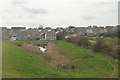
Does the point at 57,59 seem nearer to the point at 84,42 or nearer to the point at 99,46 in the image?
the point at 99,46

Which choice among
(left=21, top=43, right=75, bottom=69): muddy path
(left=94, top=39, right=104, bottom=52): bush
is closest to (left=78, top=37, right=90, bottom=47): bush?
(left=94, top=39, right=104, bottom=52): bush

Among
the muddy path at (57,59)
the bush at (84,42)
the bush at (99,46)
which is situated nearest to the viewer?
the muddy path at (57,59)

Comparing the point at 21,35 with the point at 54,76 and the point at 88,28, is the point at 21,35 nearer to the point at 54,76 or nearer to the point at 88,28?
the point at 88,28

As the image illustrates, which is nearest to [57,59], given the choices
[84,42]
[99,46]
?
[99,46]

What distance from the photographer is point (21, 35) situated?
433 ft

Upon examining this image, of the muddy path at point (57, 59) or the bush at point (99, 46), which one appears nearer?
the muddy path at point (57, 59)

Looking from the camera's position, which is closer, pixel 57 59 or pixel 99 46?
pixel 57 59

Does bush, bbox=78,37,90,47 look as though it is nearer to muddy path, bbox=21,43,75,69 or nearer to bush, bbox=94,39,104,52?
bush, bbox=94,39,104,52

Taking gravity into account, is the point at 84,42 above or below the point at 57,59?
above

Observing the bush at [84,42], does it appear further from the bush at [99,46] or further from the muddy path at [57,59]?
the muddy path at [57,59]

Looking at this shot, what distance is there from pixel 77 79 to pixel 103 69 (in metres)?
9.50

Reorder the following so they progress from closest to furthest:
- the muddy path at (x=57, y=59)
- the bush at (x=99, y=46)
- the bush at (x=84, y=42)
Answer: the muddy path at (x=57, y=59)
the bush at (x=99, y=46)
the bush at (x=84, y=42)

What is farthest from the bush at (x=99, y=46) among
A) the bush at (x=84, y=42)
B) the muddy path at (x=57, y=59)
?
the bush at (x=84, y=42)

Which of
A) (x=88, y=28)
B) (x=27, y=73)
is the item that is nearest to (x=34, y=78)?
(x=27, y=73)
